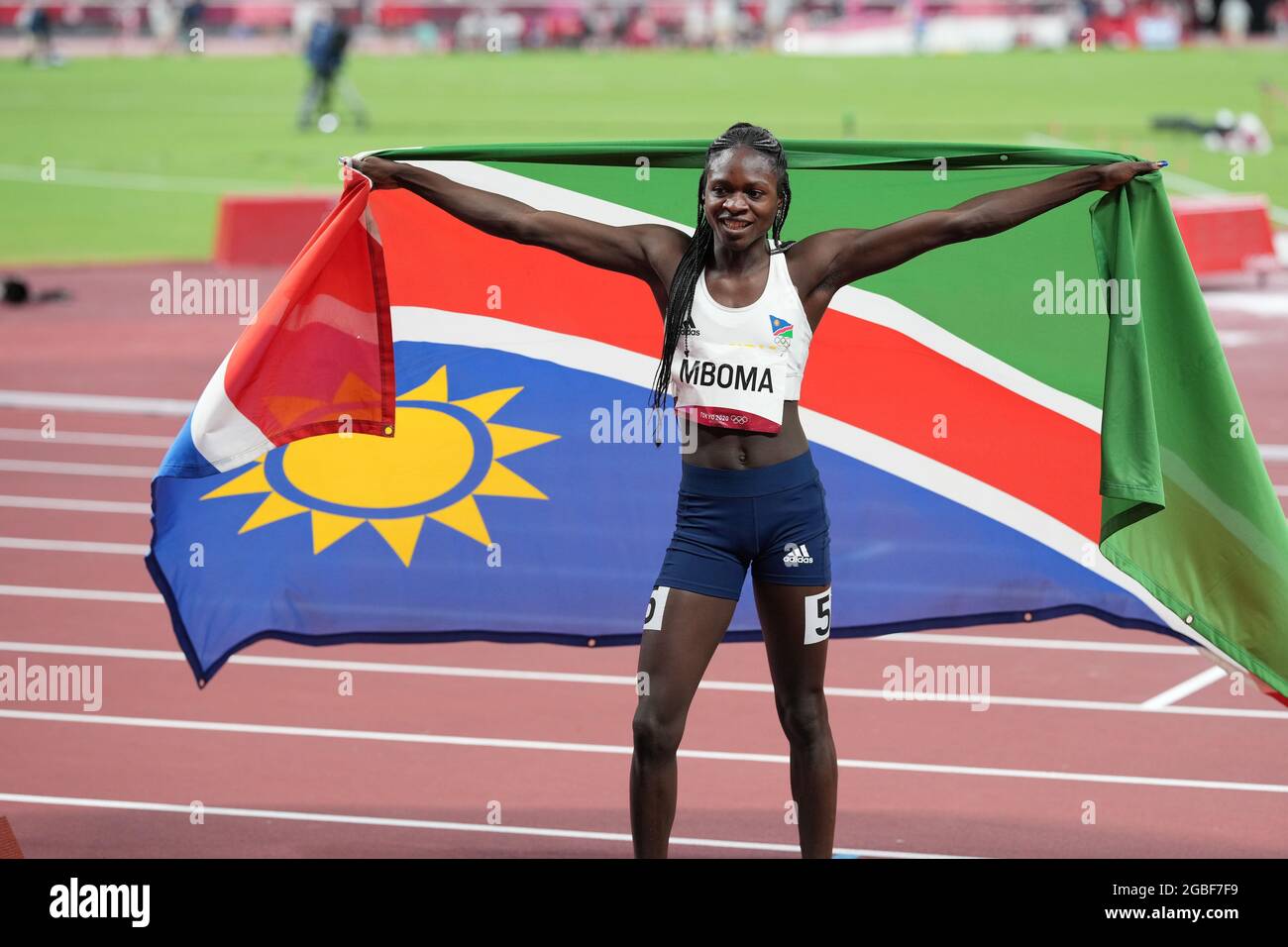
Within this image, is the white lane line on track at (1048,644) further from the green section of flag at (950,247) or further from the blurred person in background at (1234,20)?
the blurred person in background at (1234,20)

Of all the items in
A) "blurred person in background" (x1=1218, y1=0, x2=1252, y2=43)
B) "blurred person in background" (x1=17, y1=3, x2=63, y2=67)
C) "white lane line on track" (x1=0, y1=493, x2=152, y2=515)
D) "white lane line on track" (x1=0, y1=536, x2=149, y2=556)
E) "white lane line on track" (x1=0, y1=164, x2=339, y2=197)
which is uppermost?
"blurred person in background" (x1=1218, y1=0, x2=1252, y2=43)

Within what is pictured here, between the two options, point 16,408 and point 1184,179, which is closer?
point 16,408

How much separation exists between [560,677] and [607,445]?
1.81 m

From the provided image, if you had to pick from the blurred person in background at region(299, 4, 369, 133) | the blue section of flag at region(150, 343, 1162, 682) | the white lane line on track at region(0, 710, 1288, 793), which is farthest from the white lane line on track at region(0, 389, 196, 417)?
the blurred person in background at region(299, 4, 369, 133)

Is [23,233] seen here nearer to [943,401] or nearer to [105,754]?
[105,754]

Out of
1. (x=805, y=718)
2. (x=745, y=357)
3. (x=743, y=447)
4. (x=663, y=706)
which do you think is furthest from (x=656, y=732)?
(x=745, y=357)

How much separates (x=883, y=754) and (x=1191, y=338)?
88.8 inches

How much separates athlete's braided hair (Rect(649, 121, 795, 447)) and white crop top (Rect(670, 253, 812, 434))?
0.10ft

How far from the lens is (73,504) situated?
37.5ft

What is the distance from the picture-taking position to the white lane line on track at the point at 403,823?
646 cm

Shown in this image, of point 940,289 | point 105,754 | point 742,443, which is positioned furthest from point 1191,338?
point 105,754

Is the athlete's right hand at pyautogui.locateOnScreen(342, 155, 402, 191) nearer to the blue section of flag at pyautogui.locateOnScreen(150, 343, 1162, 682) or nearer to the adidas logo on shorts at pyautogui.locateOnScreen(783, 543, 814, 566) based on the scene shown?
the blue section of flag at pyautogui.locateOnScreen(150, 343, 1162, 682)

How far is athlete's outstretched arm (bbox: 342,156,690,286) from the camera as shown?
5.43m

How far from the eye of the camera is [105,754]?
7.41m
